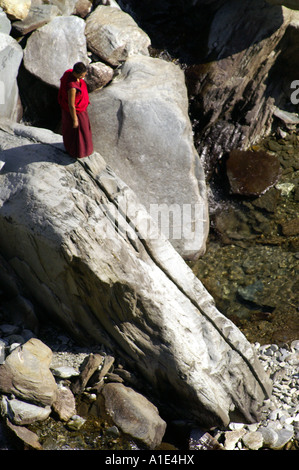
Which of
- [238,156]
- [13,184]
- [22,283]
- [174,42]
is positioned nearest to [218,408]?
[22,283]

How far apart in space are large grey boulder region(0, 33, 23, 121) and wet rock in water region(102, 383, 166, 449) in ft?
13.3

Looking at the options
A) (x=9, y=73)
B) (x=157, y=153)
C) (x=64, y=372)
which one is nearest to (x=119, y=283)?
(x=64, y=372)

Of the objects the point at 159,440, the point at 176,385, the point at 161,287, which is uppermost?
the point at 161,287

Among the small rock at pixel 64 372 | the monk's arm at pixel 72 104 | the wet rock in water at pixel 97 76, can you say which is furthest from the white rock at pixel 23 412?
the wet rock in water at pixel 97 76

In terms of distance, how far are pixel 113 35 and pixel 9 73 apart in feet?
6.36

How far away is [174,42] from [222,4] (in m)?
1.03

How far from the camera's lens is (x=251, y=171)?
9.09 m

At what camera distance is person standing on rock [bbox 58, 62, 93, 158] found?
554cm

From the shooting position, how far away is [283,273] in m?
7.63

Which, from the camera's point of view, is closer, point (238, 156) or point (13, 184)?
point (13, 184)

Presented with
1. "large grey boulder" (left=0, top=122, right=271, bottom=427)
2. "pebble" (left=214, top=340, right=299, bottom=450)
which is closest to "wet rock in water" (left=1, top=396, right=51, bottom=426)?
"large grey boulder" (left=0, top=122, right=271, bottom=427)

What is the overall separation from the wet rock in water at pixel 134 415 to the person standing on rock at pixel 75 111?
2.66 metres

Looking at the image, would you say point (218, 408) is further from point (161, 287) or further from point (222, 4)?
point (222, 4)

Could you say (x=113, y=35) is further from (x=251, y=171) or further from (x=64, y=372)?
(x=64, y=372)
